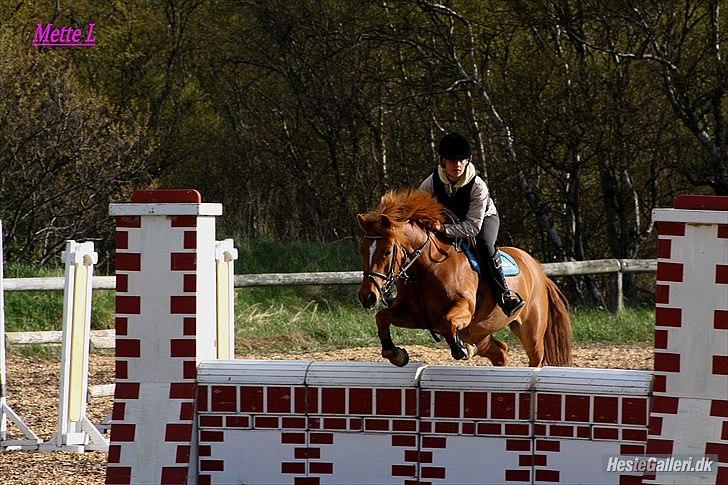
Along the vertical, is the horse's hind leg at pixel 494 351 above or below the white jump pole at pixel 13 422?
above

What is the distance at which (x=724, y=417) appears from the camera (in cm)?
429

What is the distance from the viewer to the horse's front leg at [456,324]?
6.12 meters

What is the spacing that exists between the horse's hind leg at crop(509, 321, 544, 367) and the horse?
0.87 ft

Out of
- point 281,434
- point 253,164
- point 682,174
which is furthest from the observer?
point 253,164

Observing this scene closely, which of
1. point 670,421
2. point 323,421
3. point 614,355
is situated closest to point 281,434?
point 323,421

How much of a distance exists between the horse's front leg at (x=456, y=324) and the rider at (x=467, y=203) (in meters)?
0.42

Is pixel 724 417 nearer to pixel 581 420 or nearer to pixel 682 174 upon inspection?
pixel 581 420

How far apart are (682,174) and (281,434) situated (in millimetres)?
12457

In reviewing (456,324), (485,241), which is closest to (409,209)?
(456,324)

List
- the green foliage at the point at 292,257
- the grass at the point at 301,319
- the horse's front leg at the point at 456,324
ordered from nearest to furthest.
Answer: the horse's front leg at the point at 456,324, the grass at the point at 301,319, the green foliage at the point at 292,257

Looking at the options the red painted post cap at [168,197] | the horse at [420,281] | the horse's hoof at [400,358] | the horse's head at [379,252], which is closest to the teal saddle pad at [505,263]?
the horse at [420,281]

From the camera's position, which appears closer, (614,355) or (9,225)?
(614,355)

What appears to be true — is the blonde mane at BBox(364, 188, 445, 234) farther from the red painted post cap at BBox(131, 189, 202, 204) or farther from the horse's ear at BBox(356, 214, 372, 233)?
the red painted post cap at BBox(131, 189, 202, 204)

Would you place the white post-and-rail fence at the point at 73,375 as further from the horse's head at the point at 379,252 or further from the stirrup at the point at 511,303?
the stirrup at the point at 511,303
